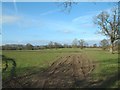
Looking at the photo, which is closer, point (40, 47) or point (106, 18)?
point (106, 18)

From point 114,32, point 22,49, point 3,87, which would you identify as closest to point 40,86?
point 3,87

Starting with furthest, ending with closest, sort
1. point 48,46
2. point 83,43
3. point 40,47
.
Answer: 1. point 83,43
2. point 48,46
3. point 40,47

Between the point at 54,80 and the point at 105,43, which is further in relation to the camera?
the point at 105,43

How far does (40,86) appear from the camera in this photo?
12.8m

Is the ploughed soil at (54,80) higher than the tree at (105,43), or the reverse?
the tree at (105,43)

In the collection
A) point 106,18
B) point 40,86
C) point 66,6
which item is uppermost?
point 106,18

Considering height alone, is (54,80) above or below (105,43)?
below

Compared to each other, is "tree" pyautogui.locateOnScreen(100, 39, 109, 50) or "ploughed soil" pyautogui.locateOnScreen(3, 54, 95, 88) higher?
"tree" pyautogui.locateOnScreen(100, 39, 109, 50)

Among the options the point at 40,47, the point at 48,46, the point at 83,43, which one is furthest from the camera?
the point at 83,43

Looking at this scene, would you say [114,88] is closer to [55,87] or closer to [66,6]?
[55,87]

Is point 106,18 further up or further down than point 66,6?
further up

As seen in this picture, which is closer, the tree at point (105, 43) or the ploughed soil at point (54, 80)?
the ploughed soil at point (54, 80)

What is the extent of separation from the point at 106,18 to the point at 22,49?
31834 millimetres

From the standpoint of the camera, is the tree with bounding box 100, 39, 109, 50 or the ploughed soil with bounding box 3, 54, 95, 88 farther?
the tree with bounding box 100, 39, 109, 50
